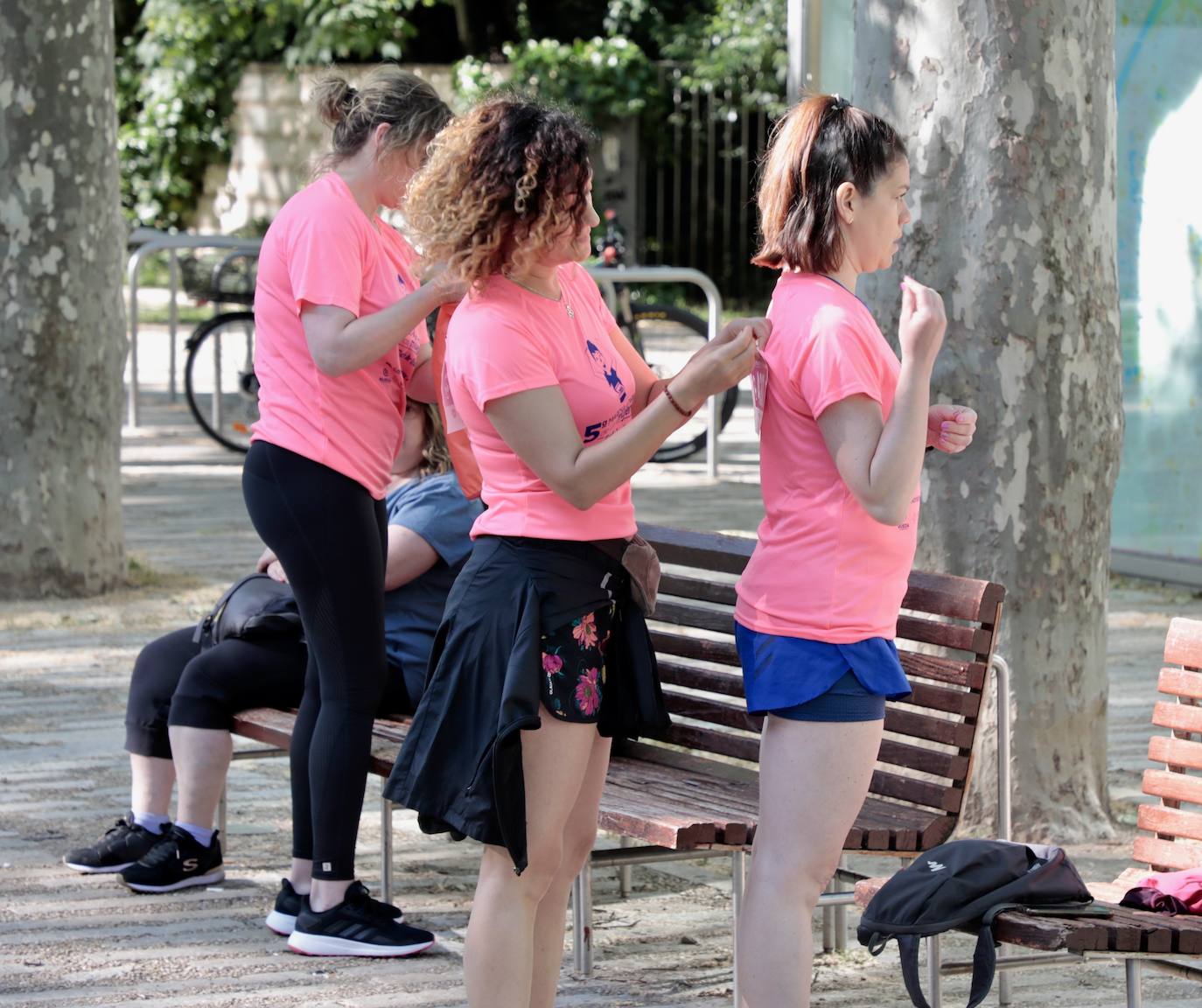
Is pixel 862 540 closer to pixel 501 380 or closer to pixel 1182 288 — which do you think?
pixel 501 380

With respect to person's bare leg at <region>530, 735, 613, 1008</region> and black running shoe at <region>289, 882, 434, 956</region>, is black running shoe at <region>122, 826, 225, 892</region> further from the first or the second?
person's bare leg at <region>530, 735, 613, 1008</region>

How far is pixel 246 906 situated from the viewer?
15.3ft

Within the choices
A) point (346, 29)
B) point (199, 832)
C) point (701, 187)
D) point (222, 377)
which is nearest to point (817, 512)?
point (199, 832)

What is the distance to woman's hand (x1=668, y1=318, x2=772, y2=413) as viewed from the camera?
2988 mm

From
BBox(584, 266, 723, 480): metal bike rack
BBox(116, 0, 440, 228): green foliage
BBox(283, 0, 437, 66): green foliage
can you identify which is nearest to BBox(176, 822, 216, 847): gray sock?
BBox(584, 266, 723, 480): metal bike rack

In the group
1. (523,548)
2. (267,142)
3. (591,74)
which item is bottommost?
(523,548)

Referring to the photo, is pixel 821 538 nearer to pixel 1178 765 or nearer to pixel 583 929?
pixel 1178 765

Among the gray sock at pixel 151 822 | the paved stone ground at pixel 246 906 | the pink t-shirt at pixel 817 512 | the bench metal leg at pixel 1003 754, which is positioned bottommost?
the paved stone ground at pixel 246 906

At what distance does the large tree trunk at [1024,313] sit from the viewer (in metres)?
5.03

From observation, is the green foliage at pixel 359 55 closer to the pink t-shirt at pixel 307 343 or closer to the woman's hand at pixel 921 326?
the pink t-shirt at pixel 307 343

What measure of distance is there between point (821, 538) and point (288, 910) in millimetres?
1872

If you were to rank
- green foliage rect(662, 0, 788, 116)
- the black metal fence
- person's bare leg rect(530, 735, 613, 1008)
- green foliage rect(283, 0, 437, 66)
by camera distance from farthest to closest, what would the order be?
green foliage rect(283, 0, 437, 66)
the black metal fence
green foliage rect(662, 0, 788, 116)
person's bare leg rect(530, 735, 613, 1008)

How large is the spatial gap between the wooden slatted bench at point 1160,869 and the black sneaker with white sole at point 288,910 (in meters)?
1.22

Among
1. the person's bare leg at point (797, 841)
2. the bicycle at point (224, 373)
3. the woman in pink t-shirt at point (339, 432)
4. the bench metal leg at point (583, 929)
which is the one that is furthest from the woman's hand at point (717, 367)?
the bicycle at point (224, 373)
